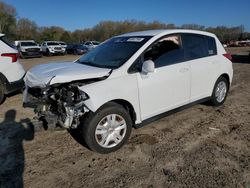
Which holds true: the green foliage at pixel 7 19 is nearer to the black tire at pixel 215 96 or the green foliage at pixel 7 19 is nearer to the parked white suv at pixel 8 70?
the parked white suv at pixel 8 70

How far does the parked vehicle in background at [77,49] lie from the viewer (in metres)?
32.7

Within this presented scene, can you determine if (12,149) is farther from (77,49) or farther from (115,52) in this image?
(77,49)

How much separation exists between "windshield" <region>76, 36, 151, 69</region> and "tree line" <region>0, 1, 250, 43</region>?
4405cm

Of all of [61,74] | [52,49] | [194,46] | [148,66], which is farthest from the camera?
[52,49]

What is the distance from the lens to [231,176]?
3.17m

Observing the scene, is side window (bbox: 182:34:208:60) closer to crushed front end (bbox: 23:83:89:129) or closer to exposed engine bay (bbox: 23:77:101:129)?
exposed engine bay (bbox: 23:77:101:129)

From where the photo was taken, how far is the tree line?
190 ft

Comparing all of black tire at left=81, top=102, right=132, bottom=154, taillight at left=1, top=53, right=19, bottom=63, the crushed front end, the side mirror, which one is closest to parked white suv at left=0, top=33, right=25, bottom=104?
taillight at left=1, top=53, right=19, bottom=63

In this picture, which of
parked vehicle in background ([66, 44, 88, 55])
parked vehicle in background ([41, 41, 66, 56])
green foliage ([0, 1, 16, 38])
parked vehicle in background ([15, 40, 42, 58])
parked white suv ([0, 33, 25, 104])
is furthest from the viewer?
green foliage ([0, 1, 16, 38])

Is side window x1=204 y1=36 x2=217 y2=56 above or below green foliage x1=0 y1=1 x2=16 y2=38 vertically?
below

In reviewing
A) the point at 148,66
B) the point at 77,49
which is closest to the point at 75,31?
the point at 77,49

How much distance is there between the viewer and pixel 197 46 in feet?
16.8

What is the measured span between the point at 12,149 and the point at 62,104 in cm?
119

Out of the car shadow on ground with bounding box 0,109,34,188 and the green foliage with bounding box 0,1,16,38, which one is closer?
→ the car shadow on ground with bounding box 0,109,34,188
